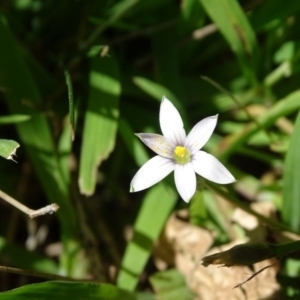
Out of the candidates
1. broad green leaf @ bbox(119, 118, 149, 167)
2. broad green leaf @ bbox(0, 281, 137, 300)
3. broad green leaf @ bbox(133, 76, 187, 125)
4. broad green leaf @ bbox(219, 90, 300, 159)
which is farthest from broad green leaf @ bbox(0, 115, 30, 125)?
broad green leaf @ bbox(219, 90, 300, 159)

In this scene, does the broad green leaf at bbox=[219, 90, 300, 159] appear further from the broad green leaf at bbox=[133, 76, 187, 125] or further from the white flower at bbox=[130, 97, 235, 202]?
the white flower at bbox=[130, 97, 235, 202]

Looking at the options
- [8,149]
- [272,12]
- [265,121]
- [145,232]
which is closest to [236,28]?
[272,12]

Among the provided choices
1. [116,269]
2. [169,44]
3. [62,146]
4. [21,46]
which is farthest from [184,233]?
[21,46]

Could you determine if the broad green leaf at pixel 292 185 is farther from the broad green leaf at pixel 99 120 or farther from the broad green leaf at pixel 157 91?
the broad green leaf at pixel 99 120

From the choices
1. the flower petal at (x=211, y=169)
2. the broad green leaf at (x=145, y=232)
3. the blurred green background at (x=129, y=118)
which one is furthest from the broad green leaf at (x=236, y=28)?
the flower petal at (x=211, y=169)

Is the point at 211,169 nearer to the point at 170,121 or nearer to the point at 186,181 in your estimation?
the point at 186,181
